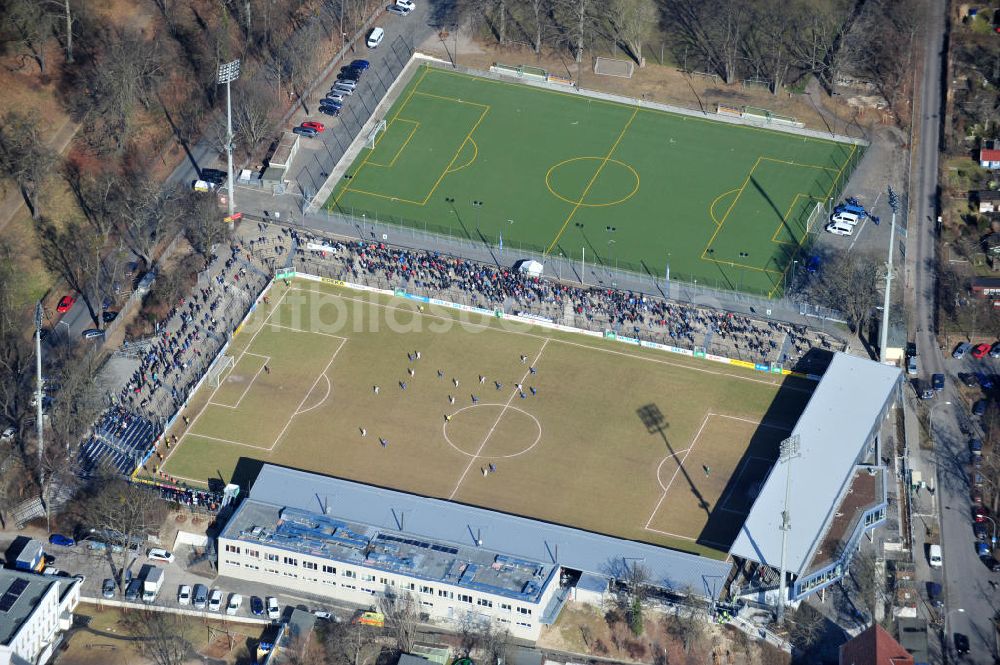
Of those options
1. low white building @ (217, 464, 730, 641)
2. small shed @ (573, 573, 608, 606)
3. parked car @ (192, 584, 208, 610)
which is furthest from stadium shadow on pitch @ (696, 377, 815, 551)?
parked car @ (192, 584, 208, 610)

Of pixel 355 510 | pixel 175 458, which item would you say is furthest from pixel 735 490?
pixel 175 458

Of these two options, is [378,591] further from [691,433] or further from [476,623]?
[691,433]

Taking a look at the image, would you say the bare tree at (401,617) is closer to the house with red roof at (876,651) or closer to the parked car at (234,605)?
the parked car at (234,605)

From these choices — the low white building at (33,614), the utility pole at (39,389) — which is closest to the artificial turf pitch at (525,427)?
the utility pole at (39,389)

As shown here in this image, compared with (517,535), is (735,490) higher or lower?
higher

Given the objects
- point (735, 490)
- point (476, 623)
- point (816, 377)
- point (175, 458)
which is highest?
point (816, 377)

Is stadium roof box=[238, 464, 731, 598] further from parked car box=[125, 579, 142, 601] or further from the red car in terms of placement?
the red car
